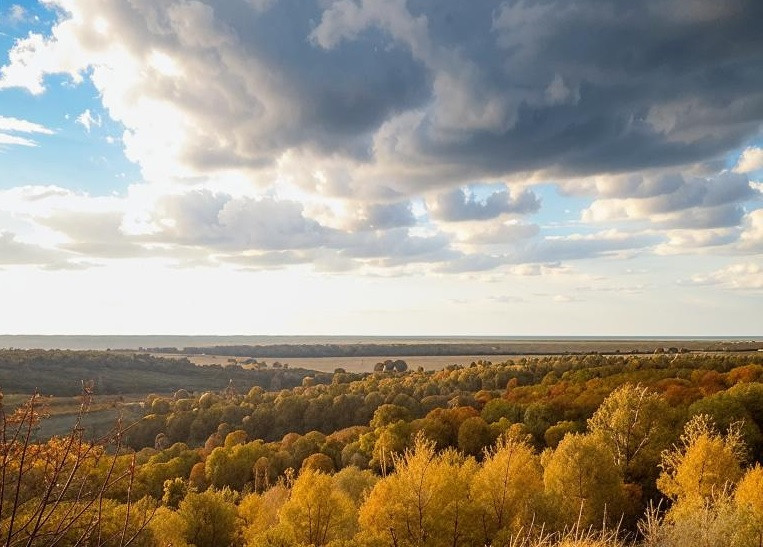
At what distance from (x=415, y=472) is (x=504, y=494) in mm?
8993

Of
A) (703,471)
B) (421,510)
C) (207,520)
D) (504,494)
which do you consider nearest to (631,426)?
(703,471)

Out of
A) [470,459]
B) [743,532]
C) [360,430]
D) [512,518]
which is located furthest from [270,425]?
[743,532]

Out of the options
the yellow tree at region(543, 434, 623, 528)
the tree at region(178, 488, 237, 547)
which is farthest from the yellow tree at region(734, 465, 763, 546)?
the tree at region(178, 488, 237, 547)

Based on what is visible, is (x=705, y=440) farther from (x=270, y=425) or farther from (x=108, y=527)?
(x=270, y=425)

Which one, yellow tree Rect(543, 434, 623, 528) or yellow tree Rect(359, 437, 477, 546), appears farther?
yellow tree Rect(543, 434, 623, 528)

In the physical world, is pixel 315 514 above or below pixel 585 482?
below

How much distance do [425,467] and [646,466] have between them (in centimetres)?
3866

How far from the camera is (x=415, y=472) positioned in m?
44.5

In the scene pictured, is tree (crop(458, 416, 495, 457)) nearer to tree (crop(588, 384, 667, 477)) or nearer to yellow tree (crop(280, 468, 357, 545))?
tree (crop(588, 384, 667, 477))

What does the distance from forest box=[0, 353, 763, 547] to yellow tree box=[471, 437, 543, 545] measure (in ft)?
0.53

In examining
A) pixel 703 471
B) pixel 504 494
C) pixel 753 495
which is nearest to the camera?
pixel 753 495

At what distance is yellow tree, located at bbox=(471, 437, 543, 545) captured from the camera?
47656 millimetres

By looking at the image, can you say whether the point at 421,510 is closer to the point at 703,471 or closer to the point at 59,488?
the point at 59,488

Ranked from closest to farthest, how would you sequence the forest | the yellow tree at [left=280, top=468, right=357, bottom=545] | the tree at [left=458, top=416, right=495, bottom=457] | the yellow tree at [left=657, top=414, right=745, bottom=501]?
the forest → the yellow tree at [left=280, top=468, right=357, bottom=545] → the yellow tree at [left=657, top=414, right=745, bottom=501] → the tree at [left=458, top=416, right=495, bottom=457]
